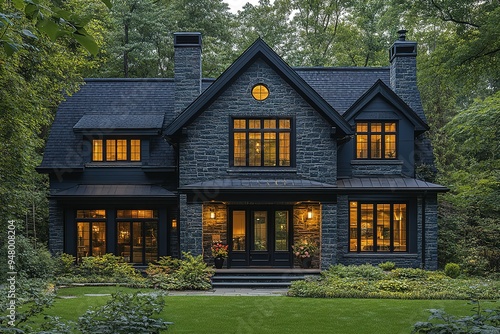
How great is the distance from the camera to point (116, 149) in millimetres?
20766

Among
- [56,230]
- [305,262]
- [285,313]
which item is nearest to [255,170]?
[305,262]

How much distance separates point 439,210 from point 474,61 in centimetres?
1007

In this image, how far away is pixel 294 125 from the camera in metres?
18.6

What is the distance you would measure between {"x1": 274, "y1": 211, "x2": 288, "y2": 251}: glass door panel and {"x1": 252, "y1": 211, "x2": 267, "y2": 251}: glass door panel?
0.40 meters

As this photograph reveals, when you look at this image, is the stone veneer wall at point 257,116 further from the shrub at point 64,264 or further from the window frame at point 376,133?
the shrub at point 64,264

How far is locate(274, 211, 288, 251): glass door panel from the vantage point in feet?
62.4

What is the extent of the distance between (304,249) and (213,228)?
11.0ft

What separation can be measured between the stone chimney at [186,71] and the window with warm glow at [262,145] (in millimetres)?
2305

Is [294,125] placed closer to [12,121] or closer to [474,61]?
[474,61]

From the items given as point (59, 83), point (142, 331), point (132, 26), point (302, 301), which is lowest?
point (302, 301)

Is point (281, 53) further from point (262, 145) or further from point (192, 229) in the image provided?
point (192, 229)

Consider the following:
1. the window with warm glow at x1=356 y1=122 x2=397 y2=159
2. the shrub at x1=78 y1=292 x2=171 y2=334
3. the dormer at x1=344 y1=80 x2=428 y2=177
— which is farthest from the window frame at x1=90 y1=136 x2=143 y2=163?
the shrub at x1=78 y1=292 x2=171 y2=334

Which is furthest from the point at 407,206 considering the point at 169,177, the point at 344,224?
the point at 169,177

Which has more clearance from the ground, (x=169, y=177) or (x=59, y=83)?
(x=59, y=83)
